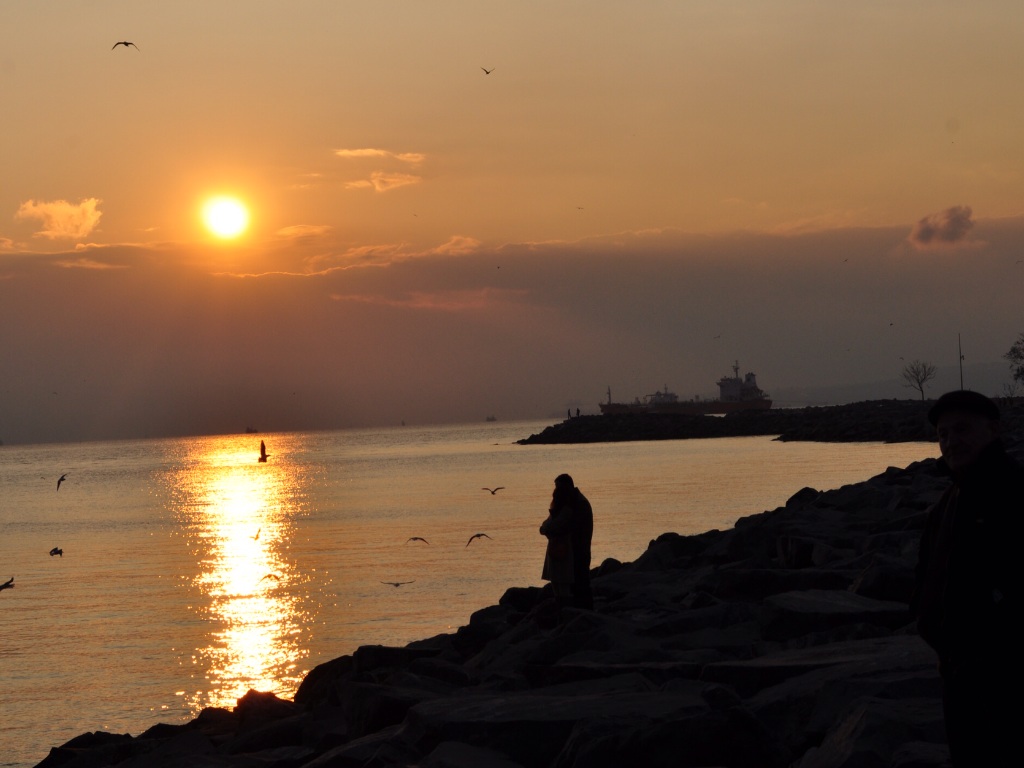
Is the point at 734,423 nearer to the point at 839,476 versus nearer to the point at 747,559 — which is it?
the point at 839,476

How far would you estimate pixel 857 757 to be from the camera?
5195mm

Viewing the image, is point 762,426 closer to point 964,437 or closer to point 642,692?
point 642,692

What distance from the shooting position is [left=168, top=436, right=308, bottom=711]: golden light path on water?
579 inches

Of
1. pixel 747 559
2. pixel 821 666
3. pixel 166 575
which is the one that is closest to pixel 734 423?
pixel 166 575

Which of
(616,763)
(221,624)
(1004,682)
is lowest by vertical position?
(221,624)

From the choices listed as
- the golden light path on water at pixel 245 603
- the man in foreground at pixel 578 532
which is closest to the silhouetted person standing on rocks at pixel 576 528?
the man in foreground at pixel 578 532

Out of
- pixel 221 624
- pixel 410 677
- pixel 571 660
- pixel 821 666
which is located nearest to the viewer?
pixel 821 666

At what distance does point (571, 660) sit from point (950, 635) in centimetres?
497

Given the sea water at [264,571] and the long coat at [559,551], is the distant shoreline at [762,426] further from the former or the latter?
the long coat at [559,551]

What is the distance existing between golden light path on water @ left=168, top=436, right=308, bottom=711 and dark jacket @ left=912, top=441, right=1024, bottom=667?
34.6 feet

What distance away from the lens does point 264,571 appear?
26953mm

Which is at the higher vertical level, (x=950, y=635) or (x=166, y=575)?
(x=950, y=635)

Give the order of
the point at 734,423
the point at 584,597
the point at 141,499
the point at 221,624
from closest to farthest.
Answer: the point at 584,597 → the point at 221,624 → the point at 141,499 → the point at 734,423

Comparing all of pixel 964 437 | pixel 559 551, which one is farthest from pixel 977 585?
pixel 559 551
